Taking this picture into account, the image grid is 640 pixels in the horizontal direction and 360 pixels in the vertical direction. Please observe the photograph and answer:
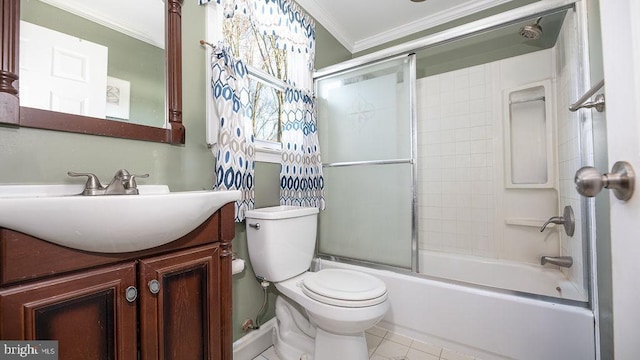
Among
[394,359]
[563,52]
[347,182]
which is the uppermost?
[563,52]

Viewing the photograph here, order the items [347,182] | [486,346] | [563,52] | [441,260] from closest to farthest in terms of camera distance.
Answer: [486,346] < [563,52] < [347,182] < [441,260]

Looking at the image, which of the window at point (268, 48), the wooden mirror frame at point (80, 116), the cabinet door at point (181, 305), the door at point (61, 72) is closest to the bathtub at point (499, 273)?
the cabinet door at point (181, 305)

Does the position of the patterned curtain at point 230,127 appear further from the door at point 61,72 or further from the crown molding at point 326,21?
the crown molding at point 326,21

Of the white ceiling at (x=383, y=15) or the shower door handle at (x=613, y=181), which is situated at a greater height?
the white ceiling at (x=383, y=15)

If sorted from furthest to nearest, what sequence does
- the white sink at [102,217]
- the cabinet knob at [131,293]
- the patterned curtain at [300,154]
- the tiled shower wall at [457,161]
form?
the tiled shower wall at [457,161], the patterned curtain at [300,154], the cabinet knob at [131,293], the white sink at [102,217]

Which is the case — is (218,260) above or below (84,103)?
below

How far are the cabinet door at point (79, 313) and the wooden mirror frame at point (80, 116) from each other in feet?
1.71

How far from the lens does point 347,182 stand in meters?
1.91

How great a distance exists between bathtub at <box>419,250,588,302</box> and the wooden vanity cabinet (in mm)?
1268

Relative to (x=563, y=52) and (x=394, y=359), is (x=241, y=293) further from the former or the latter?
(x=563, y=52)

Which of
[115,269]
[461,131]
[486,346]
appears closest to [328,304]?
[115,269]

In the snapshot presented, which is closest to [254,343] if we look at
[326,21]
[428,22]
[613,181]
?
[613,181]

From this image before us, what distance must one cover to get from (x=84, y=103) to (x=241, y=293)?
1.08 metres

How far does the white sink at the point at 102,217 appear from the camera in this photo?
505mm
